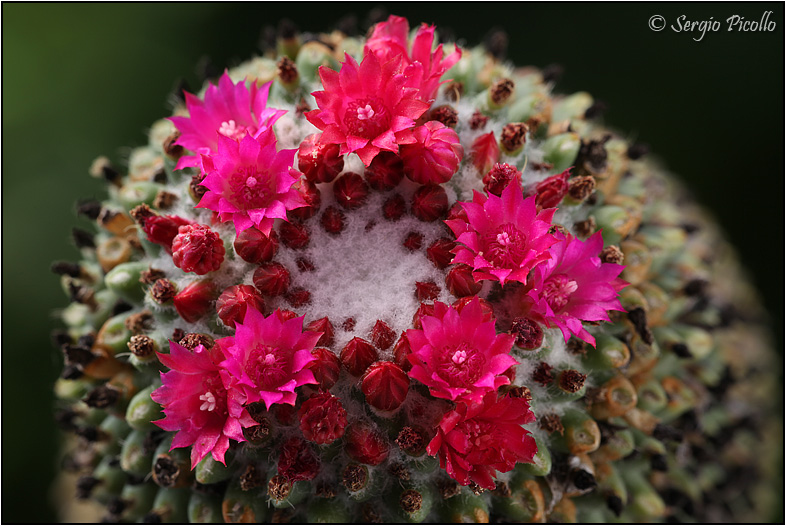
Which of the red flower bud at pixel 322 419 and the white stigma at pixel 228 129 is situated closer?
the red flower bud at pixel 322 419

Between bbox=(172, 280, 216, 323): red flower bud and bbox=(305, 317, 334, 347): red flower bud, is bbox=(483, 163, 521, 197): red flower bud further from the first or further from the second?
bbox=(172, 280, 216, 323): red flower bud

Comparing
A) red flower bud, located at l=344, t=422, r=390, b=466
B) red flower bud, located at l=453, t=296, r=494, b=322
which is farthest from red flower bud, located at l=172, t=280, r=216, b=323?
red flower bud, located at l=453, t=296, r=494, b=322

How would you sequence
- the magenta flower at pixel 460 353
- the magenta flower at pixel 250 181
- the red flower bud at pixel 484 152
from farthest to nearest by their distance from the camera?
the red flower bud at pixel 484 152 < the magenta flower at pixel 250 181 < the magenta flower at pixel 460 353

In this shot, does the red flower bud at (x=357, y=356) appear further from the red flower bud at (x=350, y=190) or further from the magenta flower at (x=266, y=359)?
the red flower bud at (x=350, y=190)

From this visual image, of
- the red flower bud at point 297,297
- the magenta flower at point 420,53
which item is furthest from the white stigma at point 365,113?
the red flower bud at point 297,297

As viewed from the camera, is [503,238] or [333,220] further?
[333,220]

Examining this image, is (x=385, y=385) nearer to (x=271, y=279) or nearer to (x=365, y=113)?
(x=271, y=279)

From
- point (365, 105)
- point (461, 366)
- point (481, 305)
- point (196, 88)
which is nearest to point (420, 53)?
point (365, 105)
